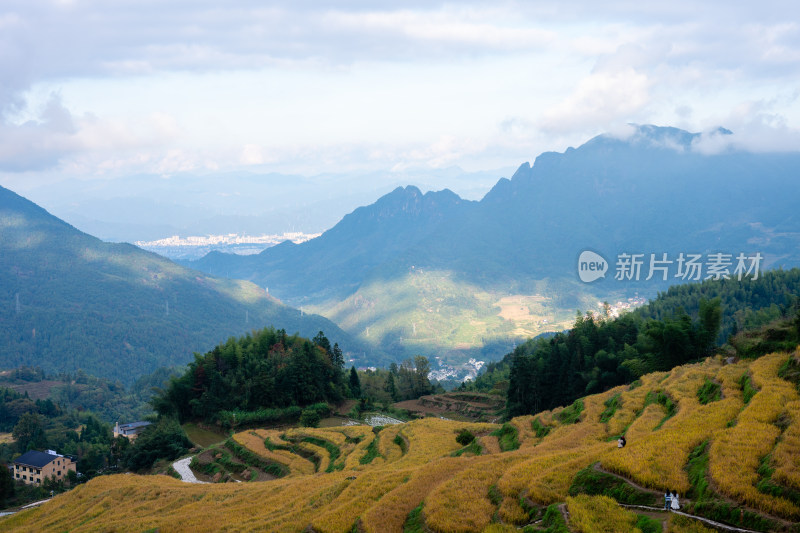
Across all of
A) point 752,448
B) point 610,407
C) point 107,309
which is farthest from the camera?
point 107,309

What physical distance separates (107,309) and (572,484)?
168m

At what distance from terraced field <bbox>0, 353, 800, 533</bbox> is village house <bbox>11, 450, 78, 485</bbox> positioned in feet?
103

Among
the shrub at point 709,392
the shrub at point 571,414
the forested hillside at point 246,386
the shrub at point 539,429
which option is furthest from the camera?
the forested hillside at point 246,386

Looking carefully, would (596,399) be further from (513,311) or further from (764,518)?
(513,311)

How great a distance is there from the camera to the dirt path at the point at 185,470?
32.1 meters

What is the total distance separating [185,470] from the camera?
34.3 meters

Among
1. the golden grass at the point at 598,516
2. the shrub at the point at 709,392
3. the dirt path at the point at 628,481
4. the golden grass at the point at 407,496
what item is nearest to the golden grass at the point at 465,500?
the golden grass at the point at 407,496

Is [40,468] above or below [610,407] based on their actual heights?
below

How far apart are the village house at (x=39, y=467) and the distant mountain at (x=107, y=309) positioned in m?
84.6

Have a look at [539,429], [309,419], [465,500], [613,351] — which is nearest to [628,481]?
[465,500]

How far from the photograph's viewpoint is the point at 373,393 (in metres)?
73.3

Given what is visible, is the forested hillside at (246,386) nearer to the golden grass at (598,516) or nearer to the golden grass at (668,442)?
the golden grass at (668,442)

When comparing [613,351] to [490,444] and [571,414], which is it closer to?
[571,414]

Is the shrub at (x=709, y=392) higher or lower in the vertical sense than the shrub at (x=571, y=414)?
higher
